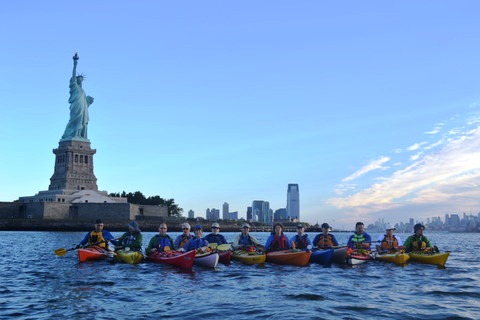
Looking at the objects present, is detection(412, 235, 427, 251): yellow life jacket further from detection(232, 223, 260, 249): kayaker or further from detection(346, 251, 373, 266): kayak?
detection(232, 223, 260, 249): kayaker

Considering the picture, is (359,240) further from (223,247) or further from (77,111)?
(77,111)

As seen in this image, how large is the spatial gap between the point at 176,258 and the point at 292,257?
19.6 feet

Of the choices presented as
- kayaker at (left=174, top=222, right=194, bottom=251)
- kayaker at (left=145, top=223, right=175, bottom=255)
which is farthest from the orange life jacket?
kayaker at (left=145, top=223, right=175, bottom=255)

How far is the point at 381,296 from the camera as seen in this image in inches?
621

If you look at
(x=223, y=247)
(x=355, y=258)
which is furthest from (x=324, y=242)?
(x=223, y=247)

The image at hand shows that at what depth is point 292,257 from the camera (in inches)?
961

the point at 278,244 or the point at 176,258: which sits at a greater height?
the point at 278,244

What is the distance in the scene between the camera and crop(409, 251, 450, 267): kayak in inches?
987

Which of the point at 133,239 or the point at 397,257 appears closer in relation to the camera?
the point at 397,257

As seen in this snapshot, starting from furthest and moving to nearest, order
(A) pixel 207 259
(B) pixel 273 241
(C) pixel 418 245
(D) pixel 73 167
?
(D) pixel 73 167 → (C) pixel 418 245 → (B) pixel 273 241 → (A) pixel 207 259

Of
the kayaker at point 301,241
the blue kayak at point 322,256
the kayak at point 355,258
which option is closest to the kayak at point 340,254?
the kayak at point 355,258

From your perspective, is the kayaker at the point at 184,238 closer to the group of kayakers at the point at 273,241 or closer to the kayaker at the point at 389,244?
the group of kayakers at the point at 273,241

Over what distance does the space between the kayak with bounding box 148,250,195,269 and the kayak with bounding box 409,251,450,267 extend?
12288 millimetres

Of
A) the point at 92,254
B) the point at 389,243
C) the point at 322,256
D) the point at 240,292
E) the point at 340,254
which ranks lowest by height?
the point at 240,292
